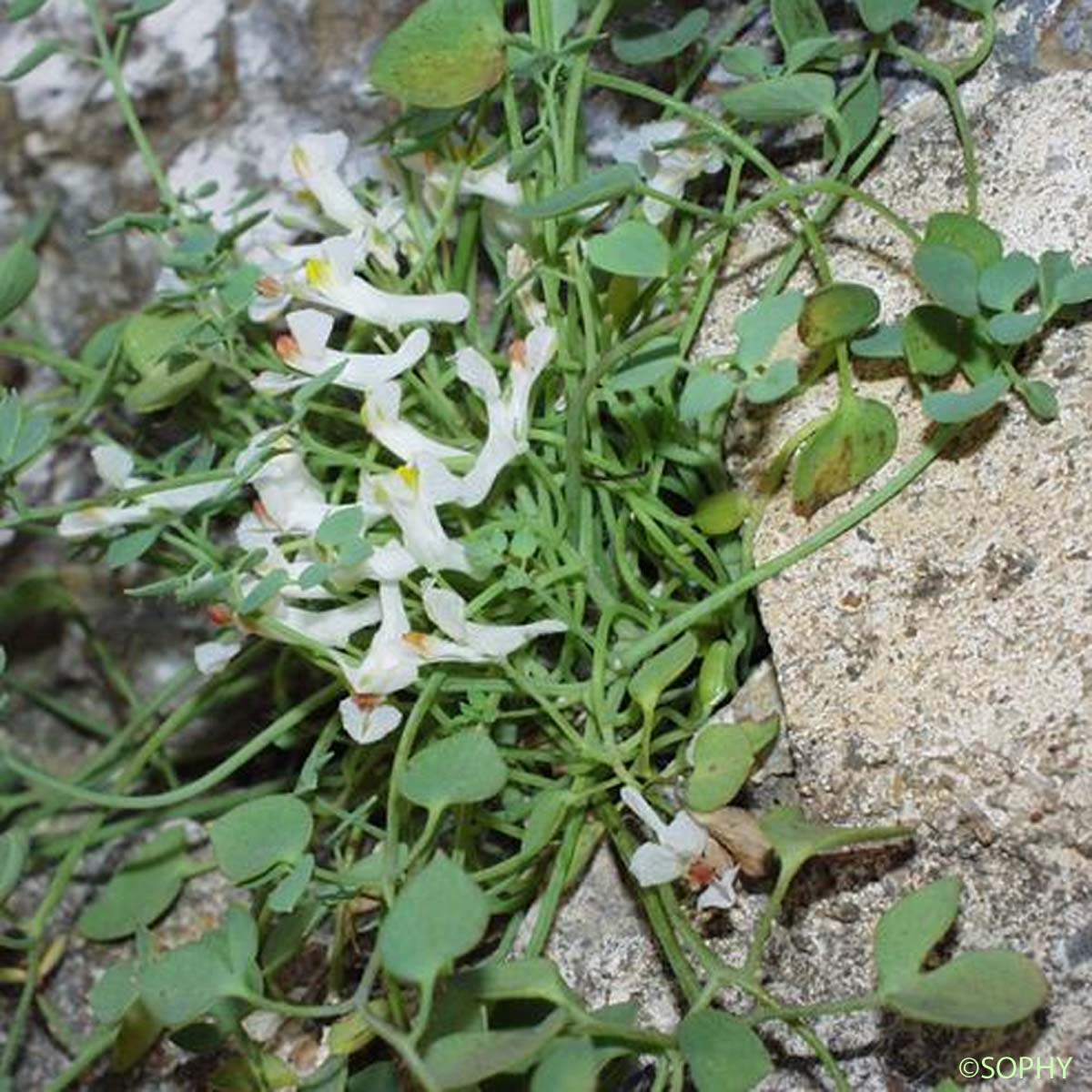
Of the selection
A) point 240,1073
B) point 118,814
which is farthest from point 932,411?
point 118,814

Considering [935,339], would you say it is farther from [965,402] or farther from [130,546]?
[130,546]

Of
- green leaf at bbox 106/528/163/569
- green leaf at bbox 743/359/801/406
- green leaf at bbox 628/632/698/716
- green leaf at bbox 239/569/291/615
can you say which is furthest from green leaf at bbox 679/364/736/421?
green leaf at bbox 106/528/163/569

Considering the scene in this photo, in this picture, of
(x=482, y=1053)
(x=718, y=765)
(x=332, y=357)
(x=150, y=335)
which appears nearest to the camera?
(x=482, y=1053)

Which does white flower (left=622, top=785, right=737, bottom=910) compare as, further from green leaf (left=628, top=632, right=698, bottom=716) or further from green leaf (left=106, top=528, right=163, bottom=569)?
green leaf (left=106, top=528, right=163, bottom=569)

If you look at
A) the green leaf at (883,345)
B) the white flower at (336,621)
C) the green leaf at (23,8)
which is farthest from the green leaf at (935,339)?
the green leaf at (23,8)

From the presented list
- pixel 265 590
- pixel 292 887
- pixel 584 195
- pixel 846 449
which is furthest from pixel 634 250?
pixel 292 887
